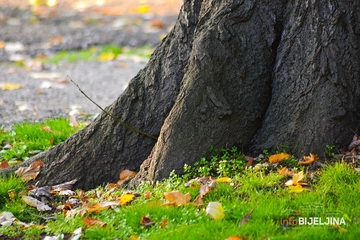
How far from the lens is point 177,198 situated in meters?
3.64

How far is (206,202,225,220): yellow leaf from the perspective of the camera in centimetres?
343

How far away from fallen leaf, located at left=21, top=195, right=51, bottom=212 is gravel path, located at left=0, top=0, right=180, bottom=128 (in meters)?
2.23

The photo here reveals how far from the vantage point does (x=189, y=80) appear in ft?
13.3

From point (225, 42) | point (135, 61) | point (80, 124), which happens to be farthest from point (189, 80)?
point (135, 61)

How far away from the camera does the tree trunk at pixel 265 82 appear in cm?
392

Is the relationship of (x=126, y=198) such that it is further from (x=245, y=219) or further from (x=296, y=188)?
(x=296, y=188)

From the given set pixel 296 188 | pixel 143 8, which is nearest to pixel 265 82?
pixel 296 188

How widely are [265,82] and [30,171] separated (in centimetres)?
179

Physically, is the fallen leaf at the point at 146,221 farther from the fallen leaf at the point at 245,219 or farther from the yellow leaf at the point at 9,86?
the yellow leaf at the point at 9,86

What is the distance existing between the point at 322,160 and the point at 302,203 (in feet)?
1.81

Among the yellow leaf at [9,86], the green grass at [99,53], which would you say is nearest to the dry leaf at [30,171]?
the yellow leaf at [9,86]

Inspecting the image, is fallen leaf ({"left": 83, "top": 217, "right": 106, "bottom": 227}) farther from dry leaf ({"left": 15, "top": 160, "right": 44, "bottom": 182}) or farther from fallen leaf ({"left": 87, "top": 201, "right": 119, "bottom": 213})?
dry leaf ({"left": 15, "top": 160, "right": 44, "bottom": 182})

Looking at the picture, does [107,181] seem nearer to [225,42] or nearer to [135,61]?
[225,42]

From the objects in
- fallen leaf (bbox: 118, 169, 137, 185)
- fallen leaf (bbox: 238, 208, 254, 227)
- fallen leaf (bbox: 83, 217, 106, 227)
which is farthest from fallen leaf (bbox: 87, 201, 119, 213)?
fallen leaf (bbox: 238, 208, 254, 227)
